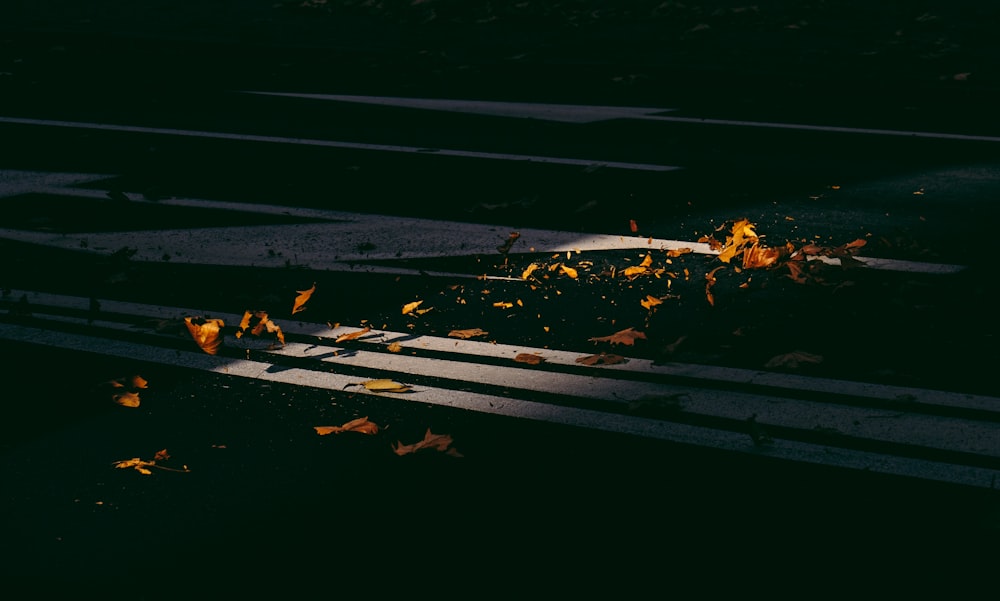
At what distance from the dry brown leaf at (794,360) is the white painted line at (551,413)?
26.1 inches

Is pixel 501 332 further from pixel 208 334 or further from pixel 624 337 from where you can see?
pixel 208 334

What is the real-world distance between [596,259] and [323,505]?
2728 mm

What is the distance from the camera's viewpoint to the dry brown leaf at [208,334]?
5.06 meters

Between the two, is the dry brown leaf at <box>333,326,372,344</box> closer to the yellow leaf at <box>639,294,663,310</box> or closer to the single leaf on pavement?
the single leaf on pavement

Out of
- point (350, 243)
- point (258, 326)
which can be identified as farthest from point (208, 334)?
point (350, 243)

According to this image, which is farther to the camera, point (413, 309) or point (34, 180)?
point (34, 180)

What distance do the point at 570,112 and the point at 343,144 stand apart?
1.70 metres

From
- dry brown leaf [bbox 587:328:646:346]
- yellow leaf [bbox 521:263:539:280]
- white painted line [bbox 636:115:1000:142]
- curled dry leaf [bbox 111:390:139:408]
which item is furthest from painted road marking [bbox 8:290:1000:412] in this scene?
white painted line [bbox 636:115:1000:142]

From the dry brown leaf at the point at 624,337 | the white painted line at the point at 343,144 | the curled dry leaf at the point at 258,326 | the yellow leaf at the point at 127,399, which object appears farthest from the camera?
the white painted line at the point at 343,144

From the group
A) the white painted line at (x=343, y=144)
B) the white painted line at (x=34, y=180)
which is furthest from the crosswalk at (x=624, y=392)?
the white painted line at (x=343, y=144)

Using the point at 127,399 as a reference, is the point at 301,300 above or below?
below

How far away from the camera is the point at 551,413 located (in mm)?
4352

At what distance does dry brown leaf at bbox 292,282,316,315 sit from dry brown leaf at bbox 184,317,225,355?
328 millimetres

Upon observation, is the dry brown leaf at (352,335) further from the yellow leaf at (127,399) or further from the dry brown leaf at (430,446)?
the dry brown leaf at (430,446)
